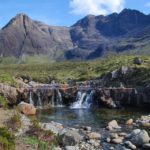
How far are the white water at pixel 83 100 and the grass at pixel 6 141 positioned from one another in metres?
58.1

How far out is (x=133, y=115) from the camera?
69.0 metres

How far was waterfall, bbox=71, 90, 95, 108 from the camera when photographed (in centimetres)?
9038

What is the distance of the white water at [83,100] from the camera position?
3557 inches

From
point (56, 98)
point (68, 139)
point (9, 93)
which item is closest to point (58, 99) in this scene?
point (56, 98)

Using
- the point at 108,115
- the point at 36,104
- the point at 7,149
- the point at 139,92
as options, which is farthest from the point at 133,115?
the point at 7,149

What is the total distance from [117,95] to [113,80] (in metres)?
16.2

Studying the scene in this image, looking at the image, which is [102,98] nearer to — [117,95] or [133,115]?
[117,95]

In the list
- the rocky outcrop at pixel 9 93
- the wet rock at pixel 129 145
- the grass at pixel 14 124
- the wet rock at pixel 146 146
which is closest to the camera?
the grass at pixel 14 124

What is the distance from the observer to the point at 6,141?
28.9 metres

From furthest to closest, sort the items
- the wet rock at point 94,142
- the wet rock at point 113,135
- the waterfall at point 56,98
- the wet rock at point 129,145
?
the waterfall at point 56,98, the wet rock at point 113,135, the wet rock at point 94,142, the wet rock at point 129,145

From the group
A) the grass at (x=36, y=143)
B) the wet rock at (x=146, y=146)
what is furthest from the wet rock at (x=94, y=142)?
the grass at (x=36, y=143)

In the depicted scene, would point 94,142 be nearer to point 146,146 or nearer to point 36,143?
point 146,146

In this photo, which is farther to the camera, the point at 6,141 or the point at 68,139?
the point at 68,139

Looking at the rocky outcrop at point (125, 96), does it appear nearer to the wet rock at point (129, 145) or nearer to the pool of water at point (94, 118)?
the pool of water at point (94, 118)
